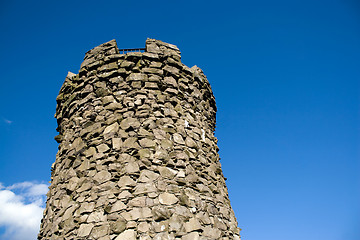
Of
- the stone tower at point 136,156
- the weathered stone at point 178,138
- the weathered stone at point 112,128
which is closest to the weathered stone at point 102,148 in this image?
the stone tower at point 136,156

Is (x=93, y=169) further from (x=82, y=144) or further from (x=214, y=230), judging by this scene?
(x=214, y=230)

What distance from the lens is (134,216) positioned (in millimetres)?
3943

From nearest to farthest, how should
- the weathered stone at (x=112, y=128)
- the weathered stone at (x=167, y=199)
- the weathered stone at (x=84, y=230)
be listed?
the weathered stone at (x=84, y=230) → the weathered stone at (x=167, y=199) → the weathered stone at (x=112, y=128)

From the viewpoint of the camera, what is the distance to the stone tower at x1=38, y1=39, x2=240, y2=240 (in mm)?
4062

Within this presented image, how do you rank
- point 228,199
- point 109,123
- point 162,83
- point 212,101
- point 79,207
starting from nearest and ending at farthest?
point 79,207, point 109,123, point 162,83, point 228,199, point 212,101

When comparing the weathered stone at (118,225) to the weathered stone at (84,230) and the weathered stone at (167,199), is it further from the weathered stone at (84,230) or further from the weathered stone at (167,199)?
the weathered stone at (167,199)

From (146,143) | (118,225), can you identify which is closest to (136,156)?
(146,143)

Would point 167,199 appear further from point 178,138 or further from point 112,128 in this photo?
point 112,128

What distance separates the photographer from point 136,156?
14.8 feet

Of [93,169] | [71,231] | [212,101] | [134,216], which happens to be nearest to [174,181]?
[134,216]

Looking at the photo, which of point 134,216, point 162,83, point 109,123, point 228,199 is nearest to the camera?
point 134,216

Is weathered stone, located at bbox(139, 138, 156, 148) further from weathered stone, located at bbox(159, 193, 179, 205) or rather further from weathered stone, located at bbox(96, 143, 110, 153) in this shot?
weathered stone, located at bbox(159, 193, 179, 205)

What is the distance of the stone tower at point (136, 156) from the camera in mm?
4062

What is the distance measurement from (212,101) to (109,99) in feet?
8.83
